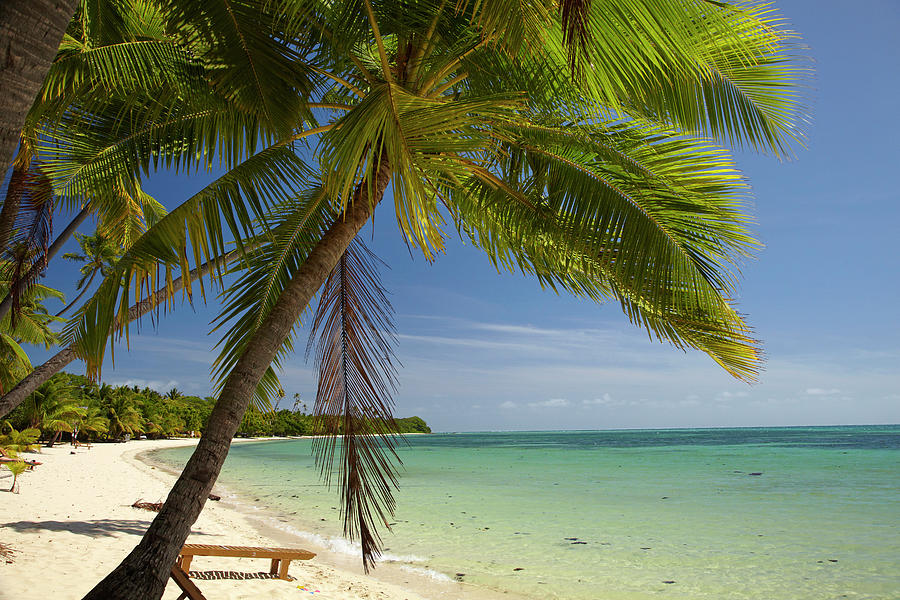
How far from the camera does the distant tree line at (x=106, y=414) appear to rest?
82.5 feet

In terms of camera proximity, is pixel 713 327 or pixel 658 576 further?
pixel 658 576

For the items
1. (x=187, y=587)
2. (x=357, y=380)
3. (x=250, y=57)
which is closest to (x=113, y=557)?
(x=187, y=587)

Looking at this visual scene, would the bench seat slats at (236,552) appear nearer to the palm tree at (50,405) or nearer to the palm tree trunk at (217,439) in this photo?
the palm tree trunk at (217,439)

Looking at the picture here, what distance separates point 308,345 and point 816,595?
7083mm

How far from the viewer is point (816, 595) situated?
272 inches

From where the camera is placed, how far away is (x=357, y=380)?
426 centimetres

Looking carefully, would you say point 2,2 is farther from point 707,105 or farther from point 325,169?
point 707,105

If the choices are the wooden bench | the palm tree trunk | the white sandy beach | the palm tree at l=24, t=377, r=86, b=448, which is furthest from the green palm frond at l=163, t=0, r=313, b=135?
the palm tree at l=24, t=377, r=86, b=448

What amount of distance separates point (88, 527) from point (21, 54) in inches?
336

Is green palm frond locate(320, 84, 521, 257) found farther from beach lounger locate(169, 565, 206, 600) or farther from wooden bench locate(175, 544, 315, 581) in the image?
wooden bench locate(175, 544, 315, 581)

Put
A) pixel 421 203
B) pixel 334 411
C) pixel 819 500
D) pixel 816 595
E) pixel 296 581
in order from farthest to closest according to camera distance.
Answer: pixel 819 500 < pixel 816 595 < pixel 296 581 < pixel 334 411 < pixel 421 203

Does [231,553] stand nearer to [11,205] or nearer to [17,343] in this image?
[11,205]

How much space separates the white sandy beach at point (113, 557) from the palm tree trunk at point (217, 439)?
2693 millimetres

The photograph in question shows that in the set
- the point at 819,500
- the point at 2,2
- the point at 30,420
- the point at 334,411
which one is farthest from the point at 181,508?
the point at 30,420
